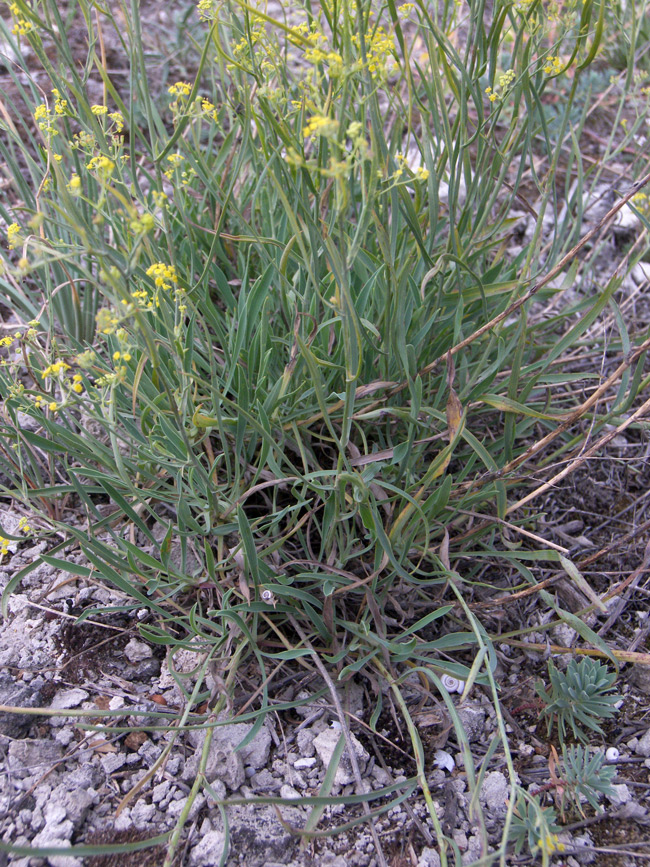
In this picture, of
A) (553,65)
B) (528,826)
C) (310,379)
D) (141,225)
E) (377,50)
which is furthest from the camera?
(310,379)

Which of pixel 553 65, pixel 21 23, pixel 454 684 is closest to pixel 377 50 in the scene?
pixel 553 65

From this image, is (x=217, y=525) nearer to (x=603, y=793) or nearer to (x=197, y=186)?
(x=603, y=793)

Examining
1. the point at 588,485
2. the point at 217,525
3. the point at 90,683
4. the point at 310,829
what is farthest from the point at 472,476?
the point at 90,683

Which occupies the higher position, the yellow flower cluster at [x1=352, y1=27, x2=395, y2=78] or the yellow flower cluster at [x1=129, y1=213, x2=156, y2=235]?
the yellow flower cluster at [x1=352, y1=27, x2=395, y2=78]

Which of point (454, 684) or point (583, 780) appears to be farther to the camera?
point (454, 684)

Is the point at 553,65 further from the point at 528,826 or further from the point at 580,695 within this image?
the point at 528,826

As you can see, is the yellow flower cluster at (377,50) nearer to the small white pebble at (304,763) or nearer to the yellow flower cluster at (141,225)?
the yellow flower cluster at (141,225)

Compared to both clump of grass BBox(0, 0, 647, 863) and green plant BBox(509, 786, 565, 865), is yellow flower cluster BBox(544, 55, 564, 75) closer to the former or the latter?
clump of grass BBox(0, 0, 647, 863)

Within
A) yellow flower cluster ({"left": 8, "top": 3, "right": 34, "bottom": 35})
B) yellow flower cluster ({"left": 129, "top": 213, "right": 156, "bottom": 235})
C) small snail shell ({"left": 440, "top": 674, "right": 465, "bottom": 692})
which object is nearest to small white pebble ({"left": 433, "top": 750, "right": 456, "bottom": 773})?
small snail shell ({"left": 440, "top": 674, "right": 465, "bottom": 692})

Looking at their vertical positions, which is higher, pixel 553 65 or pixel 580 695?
pixel 553 65
